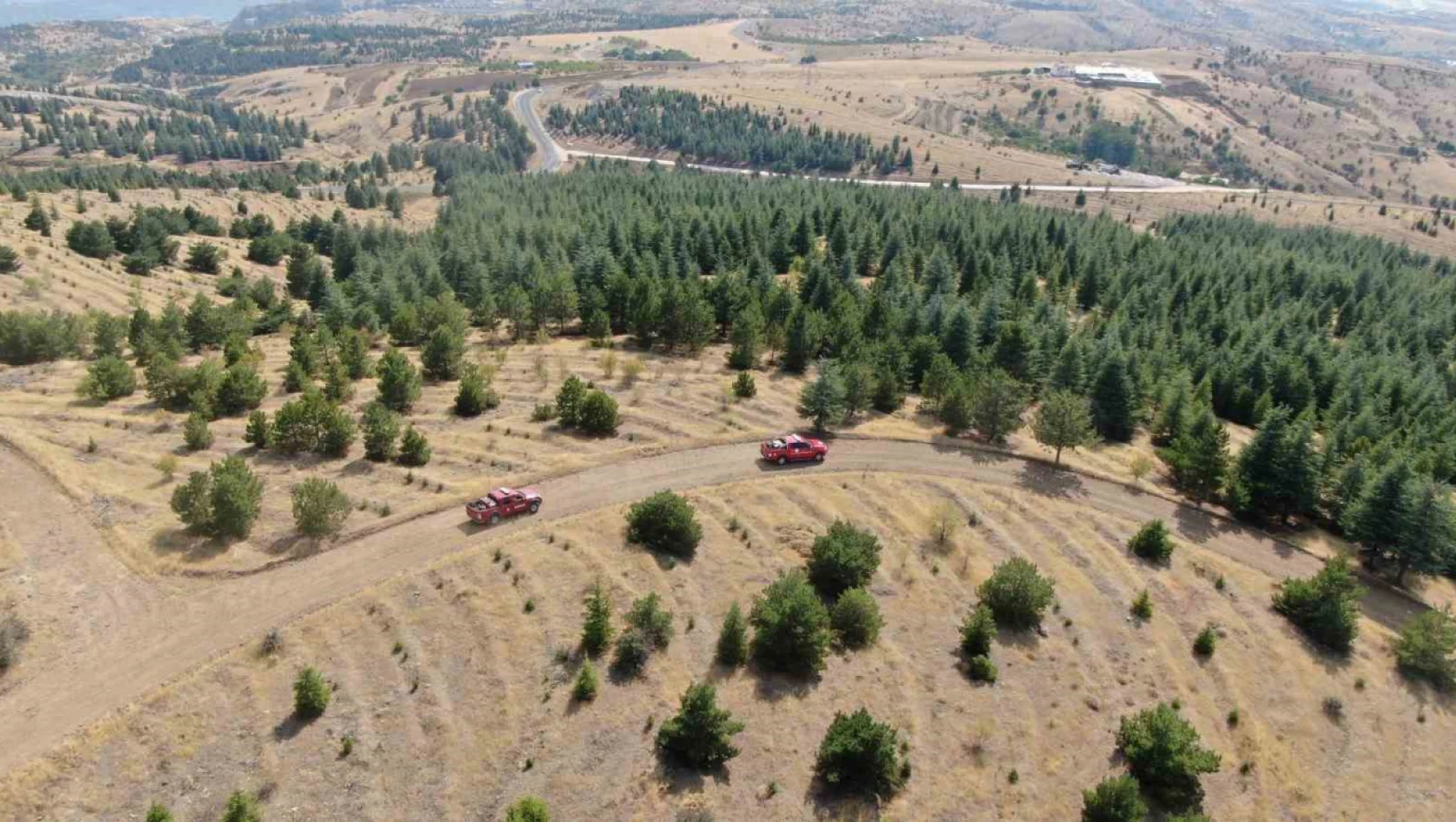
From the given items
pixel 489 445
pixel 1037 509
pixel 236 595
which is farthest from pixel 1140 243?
pixel 236 595

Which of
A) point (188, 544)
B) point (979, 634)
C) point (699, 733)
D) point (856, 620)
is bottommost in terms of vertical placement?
point (979, 634)

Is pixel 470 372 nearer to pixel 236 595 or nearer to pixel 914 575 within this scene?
pixel 236 595

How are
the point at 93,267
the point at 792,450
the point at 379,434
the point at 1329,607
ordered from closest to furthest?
the point at 1329,607
the point at 379,434
the point at 792,450
the point at 93,267

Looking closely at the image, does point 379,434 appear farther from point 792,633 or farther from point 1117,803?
point 1117,803

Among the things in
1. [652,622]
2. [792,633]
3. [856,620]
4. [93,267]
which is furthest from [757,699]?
[93,267]

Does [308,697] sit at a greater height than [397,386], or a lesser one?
lesser

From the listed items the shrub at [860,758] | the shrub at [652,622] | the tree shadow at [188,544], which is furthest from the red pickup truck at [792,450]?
the tree shadow at [188,544]
